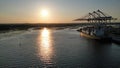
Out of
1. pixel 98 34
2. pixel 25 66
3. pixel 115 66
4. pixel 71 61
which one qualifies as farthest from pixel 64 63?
pixel 98 34

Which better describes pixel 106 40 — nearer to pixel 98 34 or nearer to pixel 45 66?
pixel 98 34

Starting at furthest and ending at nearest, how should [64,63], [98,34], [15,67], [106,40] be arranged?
[98,34]
[106,40]
[64,63]
[15,67]

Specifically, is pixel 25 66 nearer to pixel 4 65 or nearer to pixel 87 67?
pixel 4 65

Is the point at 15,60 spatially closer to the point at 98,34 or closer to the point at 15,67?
the point at 15,67

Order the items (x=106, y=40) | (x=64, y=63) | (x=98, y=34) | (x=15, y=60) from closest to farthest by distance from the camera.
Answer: (x=64, y=63) → (x=15, y=60) → (x=106, y=40) → (x=98, y=34)

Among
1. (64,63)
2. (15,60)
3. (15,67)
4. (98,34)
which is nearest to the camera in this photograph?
(15,67)

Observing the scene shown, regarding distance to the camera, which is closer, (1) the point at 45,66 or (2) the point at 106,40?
(1) the point at 45,66

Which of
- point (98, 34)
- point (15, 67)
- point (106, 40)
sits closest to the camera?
point (15, 67)

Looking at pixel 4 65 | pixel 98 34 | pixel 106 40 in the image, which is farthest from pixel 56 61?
pixel 98 34

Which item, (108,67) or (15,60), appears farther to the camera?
(15,60)
